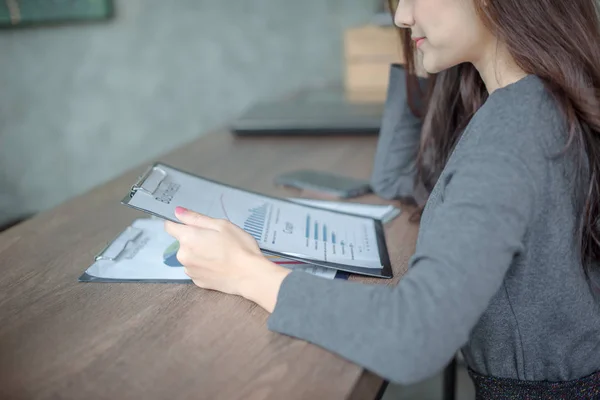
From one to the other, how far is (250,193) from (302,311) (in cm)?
33

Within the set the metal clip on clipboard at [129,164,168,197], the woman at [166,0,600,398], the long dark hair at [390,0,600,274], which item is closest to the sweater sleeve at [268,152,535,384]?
the woman at [166,0,600,398]

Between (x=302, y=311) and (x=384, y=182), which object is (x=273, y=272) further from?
(x=384, y=182)

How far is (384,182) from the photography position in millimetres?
1089

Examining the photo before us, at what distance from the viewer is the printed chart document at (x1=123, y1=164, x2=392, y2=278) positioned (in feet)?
2.47

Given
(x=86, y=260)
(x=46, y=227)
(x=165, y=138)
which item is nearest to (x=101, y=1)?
(x=165, y=138)

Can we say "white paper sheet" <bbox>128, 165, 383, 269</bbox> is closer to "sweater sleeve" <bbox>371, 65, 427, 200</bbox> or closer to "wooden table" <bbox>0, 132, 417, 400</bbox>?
"wooden table" <bbox>0, 132, 417, 400</bbox>

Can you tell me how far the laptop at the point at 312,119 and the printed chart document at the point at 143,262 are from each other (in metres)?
0.62

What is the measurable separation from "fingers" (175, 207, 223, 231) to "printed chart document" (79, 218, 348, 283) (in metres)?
0.08

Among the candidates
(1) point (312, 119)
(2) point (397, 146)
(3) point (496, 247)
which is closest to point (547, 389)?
(3) point (496, 247)

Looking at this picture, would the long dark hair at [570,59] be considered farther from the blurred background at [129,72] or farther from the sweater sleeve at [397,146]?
the blurred background at [129,72]

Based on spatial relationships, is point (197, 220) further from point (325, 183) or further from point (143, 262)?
point (325, 183)

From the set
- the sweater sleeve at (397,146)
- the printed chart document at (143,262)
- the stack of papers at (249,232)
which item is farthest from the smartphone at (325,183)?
the printed chart document at (143,262)

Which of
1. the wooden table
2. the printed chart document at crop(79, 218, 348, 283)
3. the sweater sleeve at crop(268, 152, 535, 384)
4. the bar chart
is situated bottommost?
the printed chart document at crop(79, 218, 348, 283)

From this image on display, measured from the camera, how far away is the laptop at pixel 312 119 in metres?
1.45
